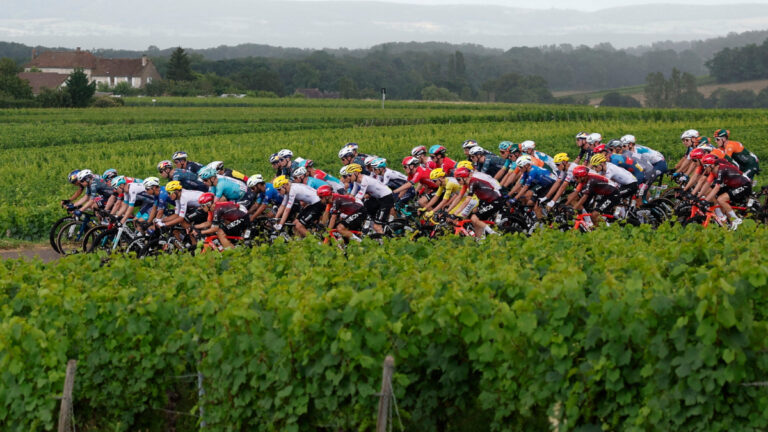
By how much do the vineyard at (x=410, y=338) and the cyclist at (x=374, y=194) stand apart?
552 cm

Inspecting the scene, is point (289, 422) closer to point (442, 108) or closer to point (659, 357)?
point (659, 357)

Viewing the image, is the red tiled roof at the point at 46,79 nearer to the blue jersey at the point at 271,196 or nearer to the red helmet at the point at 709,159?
the blue jersey at the point at 271,196

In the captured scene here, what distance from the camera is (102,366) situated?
27.7 feet

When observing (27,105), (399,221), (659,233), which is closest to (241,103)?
(27,105)

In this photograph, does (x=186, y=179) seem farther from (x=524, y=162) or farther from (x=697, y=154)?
(x=697, y=154)

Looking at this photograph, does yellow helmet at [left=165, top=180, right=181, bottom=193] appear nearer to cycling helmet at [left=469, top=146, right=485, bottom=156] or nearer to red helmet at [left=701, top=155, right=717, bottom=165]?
cycling helmet at [left=469, top=146, right=485, bottom=156]

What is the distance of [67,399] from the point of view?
312 inches

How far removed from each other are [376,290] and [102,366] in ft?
9.46

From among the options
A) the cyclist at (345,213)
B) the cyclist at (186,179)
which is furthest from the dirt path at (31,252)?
the cyclist at (345,213)

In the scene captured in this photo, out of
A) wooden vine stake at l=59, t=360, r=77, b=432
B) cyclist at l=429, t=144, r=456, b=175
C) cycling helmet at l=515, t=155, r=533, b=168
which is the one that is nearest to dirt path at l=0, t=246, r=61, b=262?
cyclist at l=429, t=144, r=456, b=175

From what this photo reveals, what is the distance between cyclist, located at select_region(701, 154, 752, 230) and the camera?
16.1 m

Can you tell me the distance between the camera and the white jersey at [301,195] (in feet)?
52.9

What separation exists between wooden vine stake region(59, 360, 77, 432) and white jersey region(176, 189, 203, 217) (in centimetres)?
854

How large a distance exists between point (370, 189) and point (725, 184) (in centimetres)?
669
